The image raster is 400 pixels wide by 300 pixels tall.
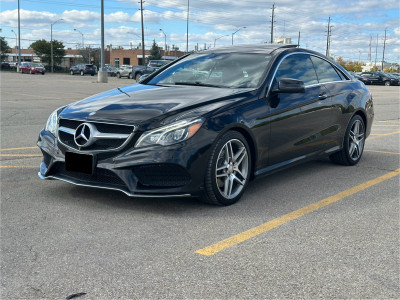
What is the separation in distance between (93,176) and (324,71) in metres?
3.52

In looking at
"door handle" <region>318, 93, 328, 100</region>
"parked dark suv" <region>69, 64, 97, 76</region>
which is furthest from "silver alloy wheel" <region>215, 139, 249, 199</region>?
"parked dark suv" <region>69, 64, 97, 76</region>

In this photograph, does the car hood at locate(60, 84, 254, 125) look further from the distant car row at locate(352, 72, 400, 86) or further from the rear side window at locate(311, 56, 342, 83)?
the distant car row at locate(352, 72, 400, 86)

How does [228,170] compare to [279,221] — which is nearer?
[279,221]

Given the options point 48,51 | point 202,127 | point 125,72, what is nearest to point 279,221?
point 202,127

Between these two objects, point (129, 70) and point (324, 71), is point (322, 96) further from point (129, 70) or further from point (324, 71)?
point (129, 70)

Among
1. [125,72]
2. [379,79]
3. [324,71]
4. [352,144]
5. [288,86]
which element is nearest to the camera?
[288,86]

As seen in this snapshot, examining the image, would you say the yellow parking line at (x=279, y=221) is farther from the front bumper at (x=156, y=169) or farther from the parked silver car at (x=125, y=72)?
the parked silver car at (x=125, y=72)

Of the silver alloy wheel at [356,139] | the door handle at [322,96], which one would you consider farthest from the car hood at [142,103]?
the silver alloy wheel at [356,139]

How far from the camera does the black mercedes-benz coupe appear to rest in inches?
172

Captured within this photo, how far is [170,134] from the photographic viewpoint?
14.3ft

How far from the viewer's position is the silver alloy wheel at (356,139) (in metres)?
6.92

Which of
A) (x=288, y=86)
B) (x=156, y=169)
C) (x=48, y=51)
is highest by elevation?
(x=48, y=51)

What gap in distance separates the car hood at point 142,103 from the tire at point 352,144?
2.29 meters

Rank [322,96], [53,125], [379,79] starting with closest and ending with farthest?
[53,125]
[322,96]
[379,79]
